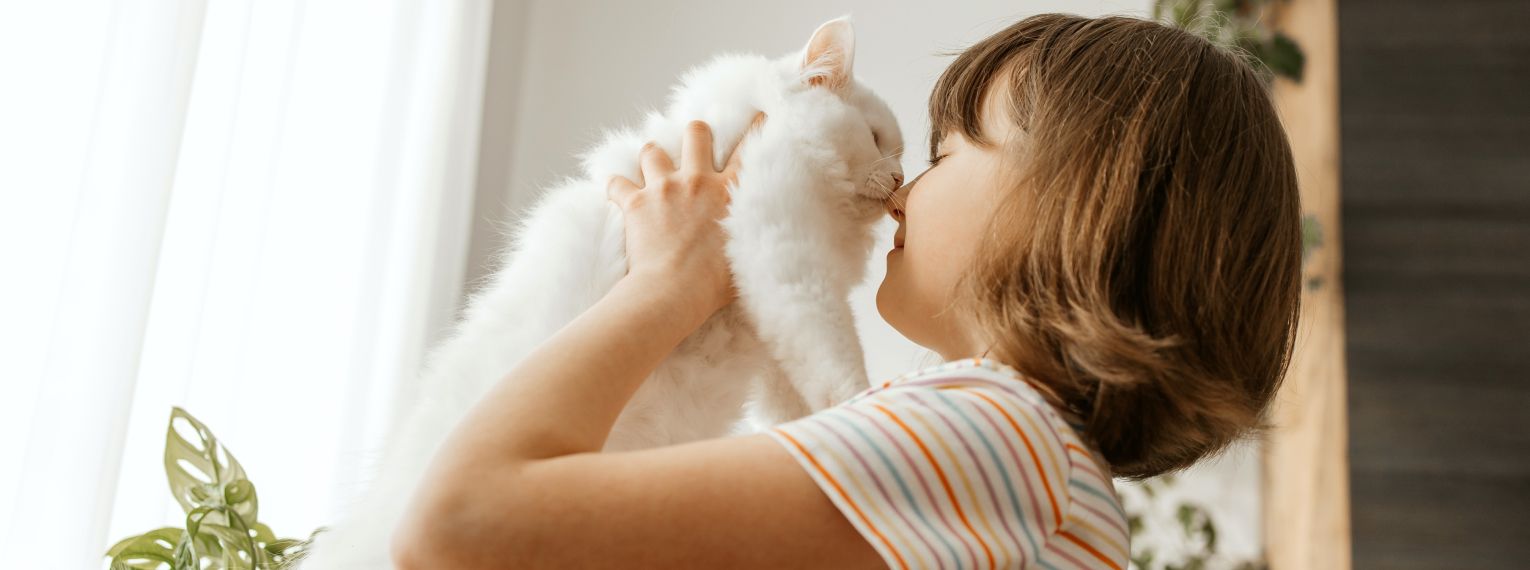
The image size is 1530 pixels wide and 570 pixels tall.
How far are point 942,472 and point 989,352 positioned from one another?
0.55 feet

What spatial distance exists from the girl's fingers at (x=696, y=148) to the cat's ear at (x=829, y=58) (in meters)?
0.14

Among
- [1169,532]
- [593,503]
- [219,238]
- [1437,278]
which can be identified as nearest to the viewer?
[593,503]

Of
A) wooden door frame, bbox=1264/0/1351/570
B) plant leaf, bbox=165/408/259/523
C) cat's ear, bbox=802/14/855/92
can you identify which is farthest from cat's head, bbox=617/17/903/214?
wooden door frame, bbox=1264/0/1351/570

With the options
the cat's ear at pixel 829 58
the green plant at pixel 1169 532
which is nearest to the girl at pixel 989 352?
the cat's ear at pixel 829 58

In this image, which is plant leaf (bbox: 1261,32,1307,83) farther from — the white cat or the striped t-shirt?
the striped t-shirt

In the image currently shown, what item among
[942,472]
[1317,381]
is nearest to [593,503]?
[942,472]

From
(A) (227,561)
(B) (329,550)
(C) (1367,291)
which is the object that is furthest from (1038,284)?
(C) (1367,291)

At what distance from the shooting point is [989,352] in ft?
2.25

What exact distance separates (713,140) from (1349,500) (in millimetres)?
1350

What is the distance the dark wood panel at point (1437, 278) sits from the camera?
1.61 m

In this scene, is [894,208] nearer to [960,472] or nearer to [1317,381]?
[960,472]

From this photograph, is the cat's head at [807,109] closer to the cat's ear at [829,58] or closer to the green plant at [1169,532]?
the cat's ear at [829,58]

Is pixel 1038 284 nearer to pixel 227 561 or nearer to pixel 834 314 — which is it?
pixel 834 314

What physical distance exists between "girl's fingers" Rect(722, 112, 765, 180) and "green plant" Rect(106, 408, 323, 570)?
0.52 m
